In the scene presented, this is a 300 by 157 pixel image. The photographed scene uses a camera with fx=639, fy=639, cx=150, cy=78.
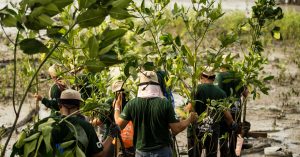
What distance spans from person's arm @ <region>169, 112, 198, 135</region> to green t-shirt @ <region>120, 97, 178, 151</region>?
4 centimetres

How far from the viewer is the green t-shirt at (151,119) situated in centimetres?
542

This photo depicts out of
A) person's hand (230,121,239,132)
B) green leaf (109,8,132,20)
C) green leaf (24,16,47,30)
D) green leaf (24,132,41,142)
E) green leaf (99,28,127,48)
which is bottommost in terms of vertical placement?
person's hand (230,121,239,132)

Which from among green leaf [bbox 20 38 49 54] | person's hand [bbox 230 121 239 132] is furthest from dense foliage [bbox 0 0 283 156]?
person's hand [bbox 230 121 239 132]

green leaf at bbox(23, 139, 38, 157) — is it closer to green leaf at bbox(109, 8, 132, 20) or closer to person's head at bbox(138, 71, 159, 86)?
green leaf at bbox(109, 8, 132, 20)

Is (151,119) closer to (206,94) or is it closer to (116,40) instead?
(206,94)

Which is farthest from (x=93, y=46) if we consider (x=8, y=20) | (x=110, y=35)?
(x=8, y=20)

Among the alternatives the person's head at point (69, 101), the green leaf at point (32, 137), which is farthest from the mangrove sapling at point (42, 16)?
the person's head at point (69, 101)

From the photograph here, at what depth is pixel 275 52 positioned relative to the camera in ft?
53.5

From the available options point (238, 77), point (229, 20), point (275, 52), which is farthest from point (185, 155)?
point (229, 20)

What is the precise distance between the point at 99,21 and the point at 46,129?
1.61 feet

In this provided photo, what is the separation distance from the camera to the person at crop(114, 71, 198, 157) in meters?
5.42

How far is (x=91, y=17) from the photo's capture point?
218 centimetres

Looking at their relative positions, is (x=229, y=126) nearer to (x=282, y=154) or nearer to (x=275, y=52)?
(x=282, y=154)

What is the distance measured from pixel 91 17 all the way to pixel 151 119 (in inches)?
131
